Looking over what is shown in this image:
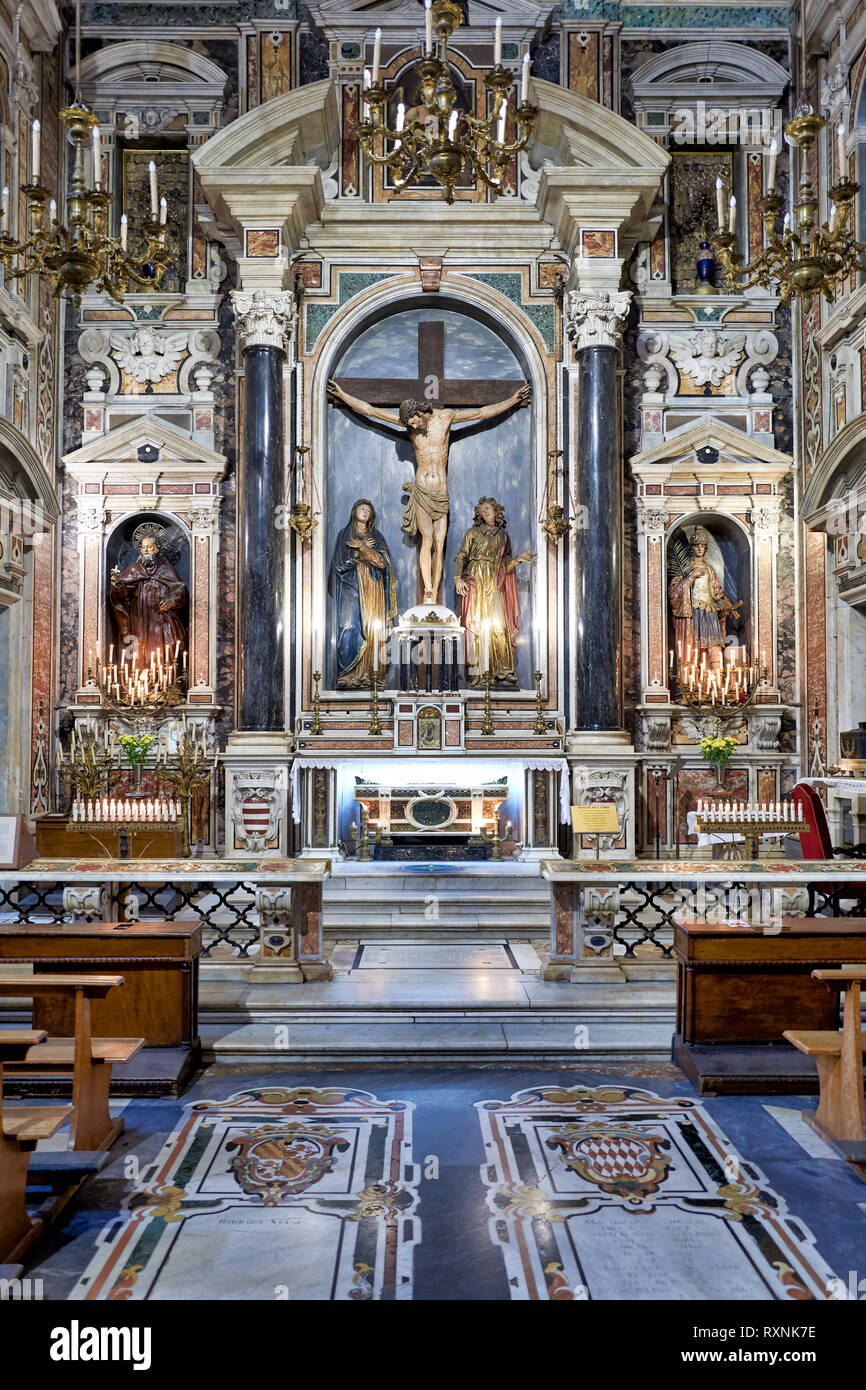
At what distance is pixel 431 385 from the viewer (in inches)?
488

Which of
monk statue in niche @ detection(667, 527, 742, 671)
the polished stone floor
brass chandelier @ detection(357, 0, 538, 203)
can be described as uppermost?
brass chandelier @ detection(357, 0, 538, 203)

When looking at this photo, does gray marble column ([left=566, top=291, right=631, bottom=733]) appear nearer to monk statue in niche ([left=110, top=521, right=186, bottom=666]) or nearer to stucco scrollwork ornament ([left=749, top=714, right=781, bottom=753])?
stucco scrollwork ornament ([left=749, top=714, right=781, bottom=753])

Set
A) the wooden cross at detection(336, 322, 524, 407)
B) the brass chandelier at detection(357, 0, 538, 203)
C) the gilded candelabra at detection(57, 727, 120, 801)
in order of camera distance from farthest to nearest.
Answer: the wooden cross at detection(336, 322, 524, 407) → the gilded candelabra at detection(57, 727, 120, 801) → the brass chandelier at detection(357, 0, 538, 203)

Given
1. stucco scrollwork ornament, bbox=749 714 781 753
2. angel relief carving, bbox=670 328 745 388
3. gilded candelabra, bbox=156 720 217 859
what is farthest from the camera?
angel relief carving, bbox=670 328 745 388

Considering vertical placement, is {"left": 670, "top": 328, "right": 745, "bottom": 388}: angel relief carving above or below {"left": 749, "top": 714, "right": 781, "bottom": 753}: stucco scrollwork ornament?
above

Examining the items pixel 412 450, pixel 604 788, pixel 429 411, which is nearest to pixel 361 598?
pixel 412 450

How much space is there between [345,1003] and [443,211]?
896 cm

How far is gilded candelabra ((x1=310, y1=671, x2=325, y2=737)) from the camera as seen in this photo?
36.7 feet

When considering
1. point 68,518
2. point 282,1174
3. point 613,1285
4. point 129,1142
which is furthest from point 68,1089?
point 68,518

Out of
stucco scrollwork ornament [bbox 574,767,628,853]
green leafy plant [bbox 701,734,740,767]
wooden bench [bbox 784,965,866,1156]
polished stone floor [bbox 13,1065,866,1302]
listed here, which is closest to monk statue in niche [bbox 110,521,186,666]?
stucco scrollwork ornament [bbox 574,767,628,853]

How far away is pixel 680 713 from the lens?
11.8 m

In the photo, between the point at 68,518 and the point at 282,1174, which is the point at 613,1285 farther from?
the point at 68,518

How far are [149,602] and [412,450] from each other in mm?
3505

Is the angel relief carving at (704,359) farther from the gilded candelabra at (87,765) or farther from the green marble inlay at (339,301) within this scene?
the gilded candelabra at (87,765)
